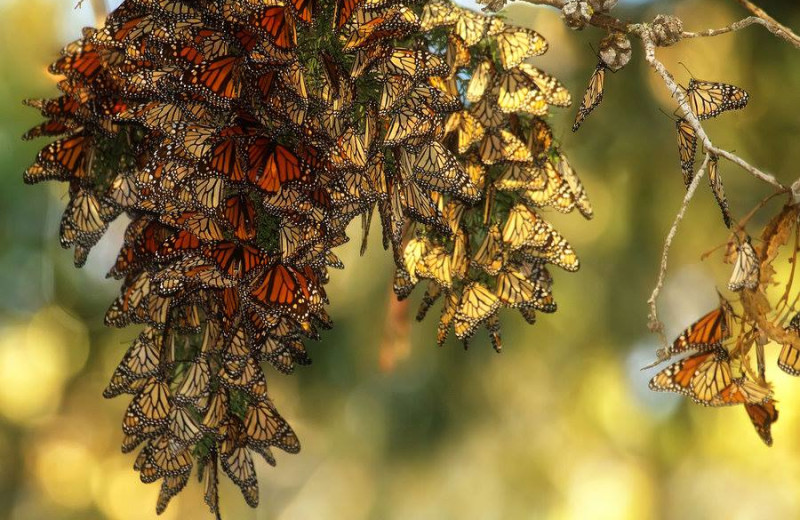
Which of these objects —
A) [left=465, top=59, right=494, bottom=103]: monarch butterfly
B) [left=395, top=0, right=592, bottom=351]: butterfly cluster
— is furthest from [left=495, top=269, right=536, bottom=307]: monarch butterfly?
[left=465, top=59, right=494, bottom=103]: monarch butterfly

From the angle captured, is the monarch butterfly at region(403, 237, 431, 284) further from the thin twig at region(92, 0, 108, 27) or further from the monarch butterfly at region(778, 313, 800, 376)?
the thin twig at region(92, 0, 108, 27)

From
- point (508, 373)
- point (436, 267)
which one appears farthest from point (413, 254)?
point (508, 373)

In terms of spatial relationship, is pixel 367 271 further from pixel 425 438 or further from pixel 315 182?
pixel 315 182

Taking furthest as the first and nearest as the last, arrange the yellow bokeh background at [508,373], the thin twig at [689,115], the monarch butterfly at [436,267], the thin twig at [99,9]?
the yellow bokeh background at [508,373]
the thin twig at [99,9]
the monarch butterfly at [436,267]
the thin twig at [689,115]

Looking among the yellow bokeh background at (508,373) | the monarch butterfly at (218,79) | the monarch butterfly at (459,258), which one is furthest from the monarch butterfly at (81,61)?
the yellow bokeh background at (508,373)

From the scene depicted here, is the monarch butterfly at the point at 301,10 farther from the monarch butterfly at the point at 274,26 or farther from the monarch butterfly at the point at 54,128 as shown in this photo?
the monarch butterfly at the point at 54,128

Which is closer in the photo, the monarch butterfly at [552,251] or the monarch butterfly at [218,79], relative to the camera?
the monarch butterfly at [218,79]

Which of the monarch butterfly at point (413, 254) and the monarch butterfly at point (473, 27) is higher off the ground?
the monarch butterfly at point (473, 27)
